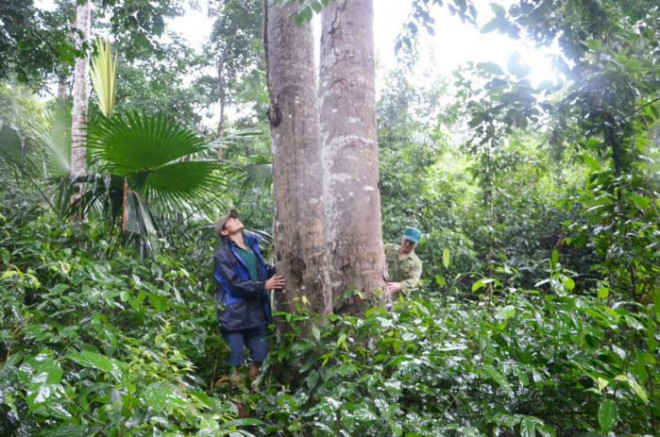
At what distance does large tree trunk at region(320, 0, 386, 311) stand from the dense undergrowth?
1.75 feet

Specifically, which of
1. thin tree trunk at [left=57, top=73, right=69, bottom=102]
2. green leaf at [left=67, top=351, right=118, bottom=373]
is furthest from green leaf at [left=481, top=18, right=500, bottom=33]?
thin tree trunk at [left=57, top=73, right=69, bottom=102]

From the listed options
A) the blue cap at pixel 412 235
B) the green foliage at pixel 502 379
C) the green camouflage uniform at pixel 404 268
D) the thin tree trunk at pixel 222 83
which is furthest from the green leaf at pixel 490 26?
the thin tree trunk at pixel 222 83

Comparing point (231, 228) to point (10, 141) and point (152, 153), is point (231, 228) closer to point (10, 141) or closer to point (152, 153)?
point (152, 153)

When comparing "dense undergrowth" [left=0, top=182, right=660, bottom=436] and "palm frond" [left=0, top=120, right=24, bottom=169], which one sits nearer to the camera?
"dense undergrowth" [left=0, top=182, right=660, bottom=436]

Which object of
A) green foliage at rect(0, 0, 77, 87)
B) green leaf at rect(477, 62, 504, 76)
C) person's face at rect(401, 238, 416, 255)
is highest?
green foliage at rect(0, 0, 77, 87)

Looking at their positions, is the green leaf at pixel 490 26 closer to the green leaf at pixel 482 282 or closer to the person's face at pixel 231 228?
the green leaf at pixel 482 282

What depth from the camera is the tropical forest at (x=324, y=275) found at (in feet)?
6.53

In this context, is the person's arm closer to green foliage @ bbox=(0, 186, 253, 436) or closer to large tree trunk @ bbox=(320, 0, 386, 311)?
large tree trunk @ bbox=(320, 0, 386, 311)

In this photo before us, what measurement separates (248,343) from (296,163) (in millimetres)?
1411

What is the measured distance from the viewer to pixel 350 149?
376cm

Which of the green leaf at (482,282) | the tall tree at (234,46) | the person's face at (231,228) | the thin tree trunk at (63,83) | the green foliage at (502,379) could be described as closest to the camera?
the green foliage at (502,379)

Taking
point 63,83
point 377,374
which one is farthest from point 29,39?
point 63,83

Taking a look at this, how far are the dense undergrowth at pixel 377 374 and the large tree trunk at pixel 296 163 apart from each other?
0.24m

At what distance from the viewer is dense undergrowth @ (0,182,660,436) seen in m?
1.59
